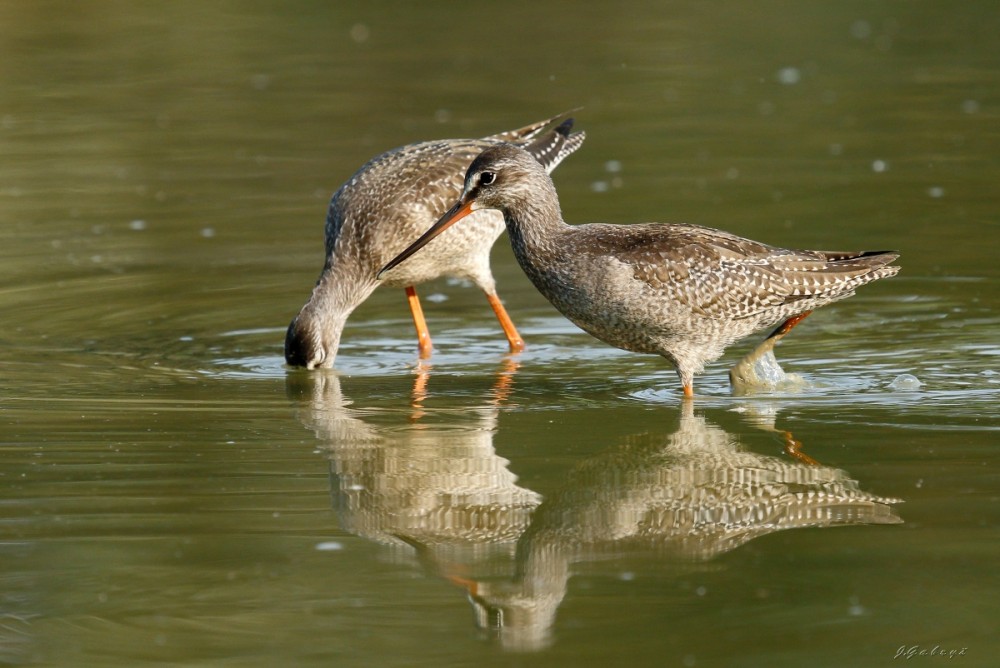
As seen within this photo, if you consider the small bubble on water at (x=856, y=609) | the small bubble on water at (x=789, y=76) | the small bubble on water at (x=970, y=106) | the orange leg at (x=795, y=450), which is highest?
the small bubble on water at (x=789, y=76)

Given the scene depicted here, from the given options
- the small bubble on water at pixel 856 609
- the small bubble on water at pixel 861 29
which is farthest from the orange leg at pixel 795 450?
the small bubble on water at pixel 861 29

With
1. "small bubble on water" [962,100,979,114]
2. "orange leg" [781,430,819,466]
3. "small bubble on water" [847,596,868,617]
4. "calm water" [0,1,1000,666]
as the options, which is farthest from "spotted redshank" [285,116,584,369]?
"small bubble on water" [962,100,979,114]

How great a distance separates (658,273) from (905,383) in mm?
1535

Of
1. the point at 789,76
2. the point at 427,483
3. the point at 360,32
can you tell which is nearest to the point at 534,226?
the point at 427,483

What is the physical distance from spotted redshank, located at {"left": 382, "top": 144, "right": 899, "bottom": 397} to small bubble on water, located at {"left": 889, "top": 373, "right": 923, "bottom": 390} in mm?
592

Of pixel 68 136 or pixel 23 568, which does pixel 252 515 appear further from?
pixel 68 136

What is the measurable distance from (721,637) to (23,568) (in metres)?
2.79

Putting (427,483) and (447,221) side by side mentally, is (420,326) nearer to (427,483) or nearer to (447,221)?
(447,221)

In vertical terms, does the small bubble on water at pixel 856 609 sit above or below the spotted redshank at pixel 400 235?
below

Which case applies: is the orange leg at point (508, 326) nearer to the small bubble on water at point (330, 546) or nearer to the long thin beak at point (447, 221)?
the long thin beak at point (447, 221)

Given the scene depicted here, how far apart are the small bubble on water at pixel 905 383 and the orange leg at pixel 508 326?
2732 mm

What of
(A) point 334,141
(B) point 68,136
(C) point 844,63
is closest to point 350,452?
(A) point 334,141

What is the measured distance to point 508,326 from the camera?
11141 mm

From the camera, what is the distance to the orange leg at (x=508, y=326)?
429 inches
